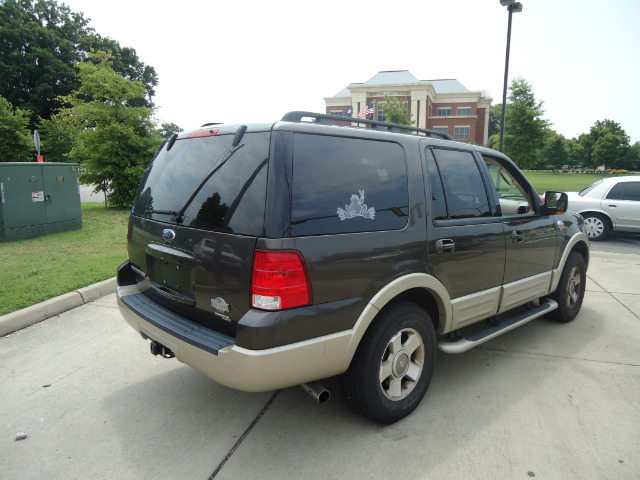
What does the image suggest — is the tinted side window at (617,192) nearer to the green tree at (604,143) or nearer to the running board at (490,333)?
the running board at (490,333)

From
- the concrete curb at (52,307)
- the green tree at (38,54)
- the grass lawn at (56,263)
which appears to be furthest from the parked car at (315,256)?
the green tree at (38,54)

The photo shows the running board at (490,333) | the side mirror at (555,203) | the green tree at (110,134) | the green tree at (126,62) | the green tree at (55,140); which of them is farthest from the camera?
the green tree at (126,62)

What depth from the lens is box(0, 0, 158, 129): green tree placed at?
4759 cm

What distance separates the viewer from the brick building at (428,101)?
65250 mm

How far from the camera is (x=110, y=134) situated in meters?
13.1

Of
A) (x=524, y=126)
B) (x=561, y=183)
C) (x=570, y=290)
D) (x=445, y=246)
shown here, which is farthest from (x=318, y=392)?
(x=561, y=183)

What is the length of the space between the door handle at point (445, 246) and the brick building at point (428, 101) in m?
62.0

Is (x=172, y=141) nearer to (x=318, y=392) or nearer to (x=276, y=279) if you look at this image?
(x=276, y=279)

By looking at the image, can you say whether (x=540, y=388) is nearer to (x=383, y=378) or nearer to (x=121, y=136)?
(x=383, y=378)

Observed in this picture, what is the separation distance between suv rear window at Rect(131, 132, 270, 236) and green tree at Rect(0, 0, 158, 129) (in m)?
49.1

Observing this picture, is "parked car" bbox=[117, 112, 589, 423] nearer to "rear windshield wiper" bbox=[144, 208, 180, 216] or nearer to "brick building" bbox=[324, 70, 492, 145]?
"rear windshield wiper" bbox=[144, 208, 180, 216]

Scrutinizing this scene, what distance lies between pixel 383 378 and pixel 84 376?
8.20ft

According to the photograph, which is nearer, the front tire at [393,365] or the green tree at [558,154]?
the front tire at [393,365]

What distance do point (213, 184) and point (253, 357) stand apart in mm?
1077
